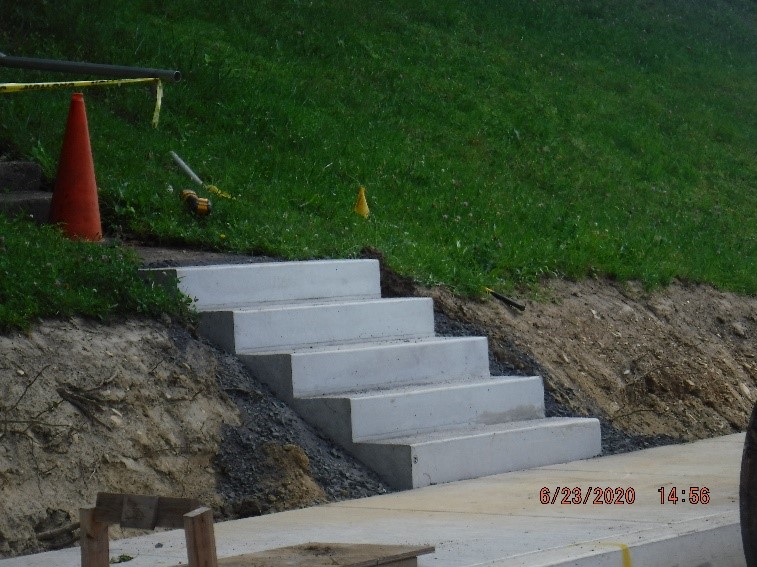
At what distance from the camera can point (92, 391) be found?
19.9ft

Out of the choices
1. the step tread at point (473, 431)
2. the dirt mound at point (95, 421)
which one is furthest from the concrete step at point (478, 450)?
the dirt mound at point (95, 421)

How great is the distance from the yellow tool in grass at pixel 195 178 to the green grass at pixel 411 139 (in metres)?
0.12

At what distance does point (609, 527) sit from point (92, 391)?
2.56m

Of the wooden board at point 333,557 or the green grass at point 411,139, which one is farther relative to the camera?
the green grass at point 411,139

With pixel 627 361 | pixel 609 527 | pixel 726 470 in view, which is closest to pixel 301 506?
pixel 609 527

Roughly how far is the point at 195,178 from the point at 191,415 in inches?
145

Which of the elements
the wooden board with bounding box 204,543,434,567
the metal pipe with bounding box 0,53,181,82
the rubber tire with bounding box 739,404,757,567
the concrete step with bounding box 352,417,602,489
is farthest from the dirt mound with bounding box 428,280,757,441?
the wooden board with bounding box 204,543,434,567

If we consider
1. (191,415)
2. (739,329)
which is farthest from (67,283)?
(739,329)

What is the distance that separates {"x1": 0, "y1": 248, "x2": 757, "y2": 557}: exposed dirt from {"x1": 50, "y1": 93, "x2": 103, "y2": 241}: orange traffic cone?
1.58ft

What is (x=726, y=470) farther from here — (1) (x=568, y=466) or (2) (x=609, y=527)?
(2) (x=609, y=527)
